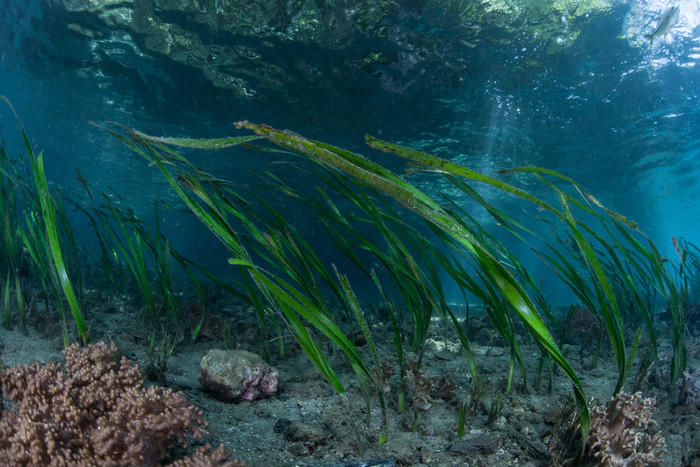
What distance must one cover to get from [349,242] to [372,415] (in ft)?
6.19

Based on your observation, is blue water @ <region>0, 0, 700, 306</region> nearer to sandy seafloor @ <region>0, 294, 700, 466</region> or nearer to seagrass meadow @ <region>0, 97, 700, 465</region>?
seagrass meadow @ <region>0, 97, 700, 465</region>

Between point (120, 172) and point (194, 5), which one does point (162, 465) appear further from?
point (120, 172)

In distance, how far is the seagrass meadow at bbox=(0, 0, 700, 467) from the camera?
2.11 metres

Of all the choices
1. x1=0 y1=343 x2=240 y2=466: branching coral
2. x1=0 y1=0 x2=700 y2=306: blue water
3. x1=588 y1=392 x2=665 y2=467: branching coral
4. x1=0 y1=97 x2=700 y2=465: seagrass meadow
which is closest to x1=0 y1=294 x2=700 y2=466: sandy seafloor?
x1=0 y1=97 x2=700 y2=465: seagrass meadow

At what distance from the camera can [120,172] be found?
28.9 metres

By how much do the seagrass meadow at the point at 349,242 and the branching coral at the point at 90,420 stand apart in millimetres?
16

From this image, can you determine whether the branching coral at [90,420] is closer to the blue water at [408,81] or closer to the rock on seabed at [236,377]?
the rock on seabed at [236,377]

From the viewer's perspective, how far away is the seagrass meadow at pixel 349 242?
2109 millimetres

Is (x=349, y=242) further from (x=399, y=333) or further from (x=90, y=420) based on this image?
(x=90, y=420)

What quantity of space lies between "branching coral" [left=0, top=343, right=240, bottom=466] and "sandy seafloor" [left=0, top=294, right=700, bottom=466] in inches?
21.9

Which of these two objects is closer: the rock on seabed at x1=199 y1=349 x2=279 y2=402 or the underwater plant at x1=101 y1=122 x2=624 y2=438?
the underwater plant at x1=101 y1=122 x2=624 y2=438

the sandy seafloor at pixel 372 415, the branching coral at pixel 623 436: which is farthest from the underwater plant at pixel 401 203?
the sandy seafloor at pixel 372 415

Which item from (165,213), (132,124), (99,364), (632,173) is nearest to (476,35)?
(99,364)

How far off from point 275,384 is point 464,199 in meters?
28.1
